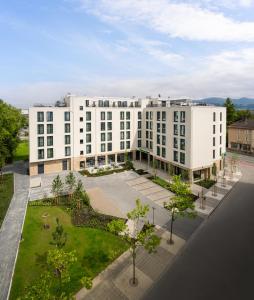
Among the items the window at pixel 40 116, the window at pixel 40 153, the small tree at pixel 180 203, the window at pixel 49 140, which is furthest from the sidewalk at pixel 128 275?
Answer: the window at pixel 40 116

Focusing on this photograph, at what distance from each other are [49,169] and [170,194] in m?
27.6

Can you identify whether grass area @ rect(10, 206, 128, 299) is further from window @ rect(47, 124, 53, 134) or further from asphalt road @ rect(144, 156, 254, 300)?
Answer: window @ rect(47, 124, 53, 134)

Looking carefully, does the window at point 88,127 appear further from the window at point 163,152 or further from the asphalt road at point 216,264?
the asphalt road at point 216,264

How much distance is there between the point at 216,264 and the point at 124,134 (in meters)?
42.8

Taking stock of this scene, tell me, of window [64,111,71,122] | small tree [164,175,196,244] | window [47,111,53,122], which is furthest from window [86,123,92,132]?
small tree [164,175,196,244]

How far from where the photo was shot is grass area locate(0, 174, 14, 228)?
3316cm

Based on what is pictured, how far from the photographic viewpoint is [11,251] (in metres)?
23.7

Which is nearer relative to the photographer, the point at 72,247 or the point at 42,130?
the point at 72,247

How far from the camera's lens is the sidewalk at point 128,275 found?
18.7 meters

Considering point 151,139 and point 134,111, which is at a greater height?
point 134,111

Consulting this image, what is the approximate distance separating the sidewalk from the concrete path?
659cm

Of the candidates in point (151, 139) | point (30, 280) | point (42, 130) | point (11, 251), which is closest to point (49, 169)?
point (42, 130)

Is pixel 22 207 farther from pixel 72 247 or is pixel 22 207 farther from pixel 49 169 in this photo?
pixel 49 169

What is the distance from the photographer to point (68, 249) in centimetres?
2427
